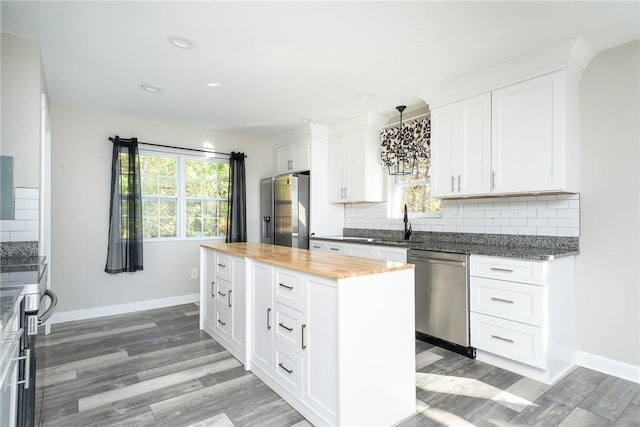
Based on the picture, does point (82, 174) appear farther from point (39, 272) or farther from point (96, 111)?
point (39, 272)

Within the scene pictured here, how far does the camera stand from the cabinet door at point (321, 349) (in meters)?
1.75

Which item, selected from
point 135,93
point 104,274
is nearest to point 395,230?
point 135,93

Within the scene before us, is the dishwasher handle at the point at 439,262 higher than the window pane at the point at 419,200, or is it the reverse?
the window pane at the point at 419,200

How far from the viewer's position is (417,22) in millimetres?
2188

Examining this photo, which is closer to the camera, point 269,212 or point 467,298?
point 467,298

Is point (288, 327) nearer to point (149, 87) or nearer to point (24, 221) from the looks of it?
point (24, 221)

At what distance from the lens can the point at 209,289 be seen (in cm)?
338

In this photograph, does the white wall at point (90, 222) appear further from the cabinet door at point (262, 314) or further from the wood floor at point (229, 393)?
the cabinet door at point (262, 314)

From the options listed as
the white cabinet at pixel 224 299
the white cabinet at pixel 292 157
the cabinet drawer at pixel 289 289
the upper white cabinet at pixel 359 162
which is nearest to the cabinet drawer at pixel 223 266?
the white cabinet at pixel 224 299

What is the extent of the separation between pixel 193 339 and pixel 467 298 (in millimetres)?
2523

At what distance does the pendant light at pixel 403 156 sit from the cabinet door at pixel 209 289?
90.7 inches

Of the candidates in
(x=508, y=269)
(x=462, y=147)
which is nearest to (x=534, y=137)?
(x=462, y=147)

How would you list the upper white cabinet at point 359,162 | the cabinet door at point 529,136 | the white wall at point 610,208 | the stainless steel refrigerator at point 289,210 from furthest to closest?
the stainless steel refrigerator at point 289,210 < the upper white cabinet at point 359,162 < the cabinet door at point 529,136 < the white wall at point 610,208

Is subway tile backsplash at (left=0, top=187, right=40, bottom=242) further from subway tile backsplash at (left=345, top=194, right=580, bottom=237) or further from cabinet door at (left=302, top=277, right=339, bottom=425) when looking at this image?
subway tile backsplash at (left=345, top=194, right=580, bottom=237)
